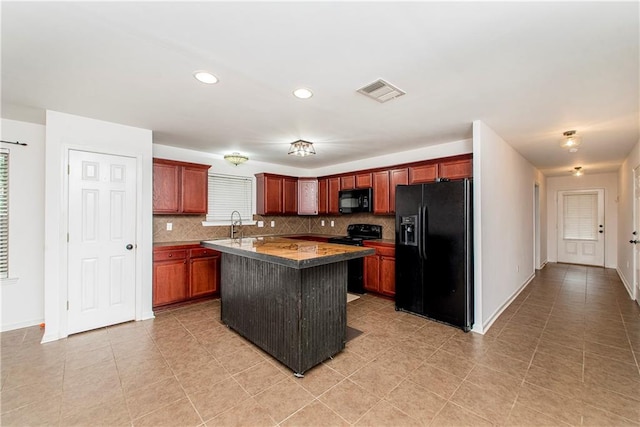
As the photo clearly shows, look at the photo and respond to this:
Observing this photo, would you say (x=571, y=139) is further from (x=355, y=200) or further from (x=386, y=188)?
(x=355, y=200)

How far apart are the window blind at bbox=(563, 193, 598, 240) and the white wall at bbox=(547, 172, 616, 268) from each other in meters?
0.21

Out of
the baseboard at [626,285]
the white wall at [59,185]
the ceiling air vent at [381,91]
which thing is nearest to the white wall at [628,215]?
the baseboard at [626,285]

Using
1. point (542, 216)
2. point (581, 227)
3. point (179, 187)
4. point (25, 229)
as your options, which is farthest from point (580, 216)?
point (25, 229)

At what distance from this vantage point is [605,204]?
6984 mm

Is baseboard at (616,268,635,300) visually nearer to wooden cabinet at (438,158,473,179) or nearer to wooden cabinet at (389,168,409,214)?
wooden cabinet at (438,158,473,179)

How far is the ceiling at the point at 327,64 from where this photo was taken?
5.01 ft

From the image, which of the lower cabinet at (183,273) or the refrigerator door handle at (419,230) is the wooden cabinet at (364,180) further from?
the lower cabinet at (183,273)

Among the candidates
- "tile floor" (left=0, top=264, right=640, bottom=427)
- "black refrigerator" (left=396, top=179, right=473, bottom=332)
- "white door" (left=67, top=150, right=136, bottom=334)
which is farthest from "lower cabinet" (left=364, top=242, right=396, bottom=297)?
"white door" (left=67, top=150, right=136, bottom=334)

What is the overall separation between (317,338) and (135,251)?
2.60 metres

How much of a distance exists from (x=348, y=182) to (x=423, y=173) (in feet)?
5.04

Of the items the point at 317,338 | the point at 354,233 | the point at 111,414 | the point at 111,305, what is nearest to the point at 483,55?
the point at 317,338

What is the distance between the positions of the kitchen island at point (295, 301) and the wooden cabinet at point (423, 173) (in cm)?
215

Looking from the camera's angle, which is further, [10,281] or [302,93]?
[10,281]

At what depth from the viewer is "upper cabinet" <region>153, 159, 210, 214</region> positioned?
4035mm
